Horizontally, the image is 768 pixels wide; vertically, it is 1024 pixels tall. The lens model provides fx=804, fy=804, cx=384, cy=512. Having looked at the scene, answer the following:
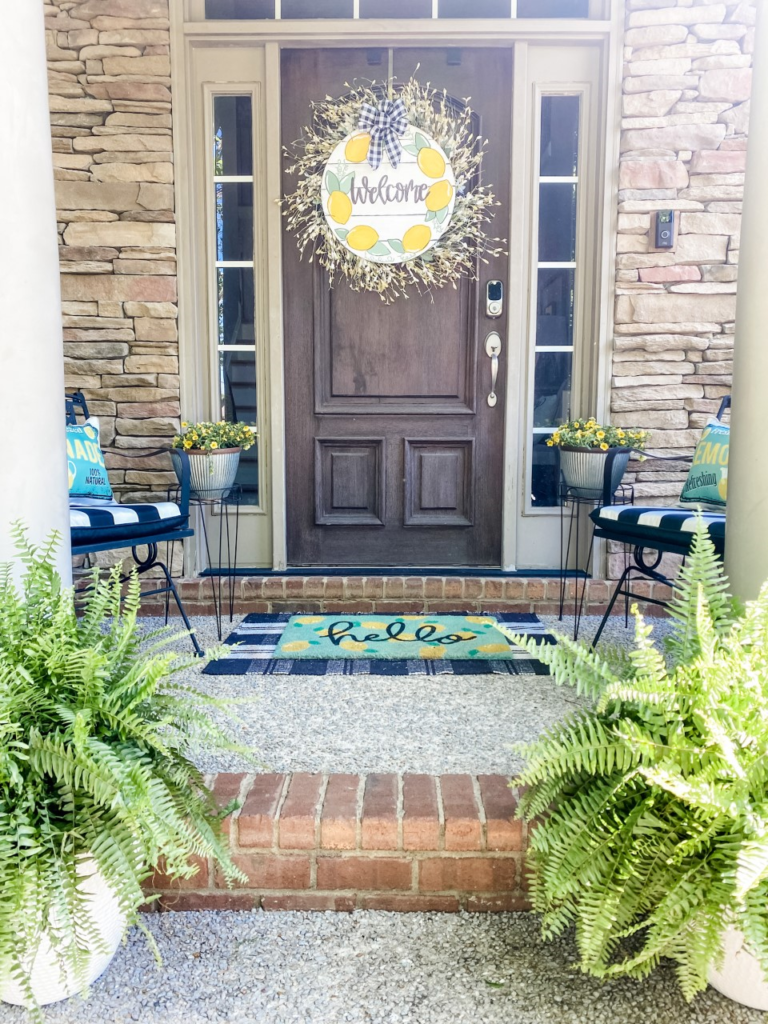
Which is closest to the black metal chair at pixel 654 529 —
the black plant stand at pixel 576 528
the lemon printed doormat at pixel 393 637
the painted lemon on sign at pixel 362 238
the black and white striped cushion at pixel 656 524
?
the black and white striped cushion at pixel 656 524

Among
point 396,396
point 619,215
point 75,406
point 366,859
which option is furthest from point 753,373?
point 75,406

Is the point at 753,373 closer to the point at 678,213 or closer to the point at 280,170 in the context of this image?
the point at 678,213

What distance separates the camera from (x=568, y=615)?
3143 mm

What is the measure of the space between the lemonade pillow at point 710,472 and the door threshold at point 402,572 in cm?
65

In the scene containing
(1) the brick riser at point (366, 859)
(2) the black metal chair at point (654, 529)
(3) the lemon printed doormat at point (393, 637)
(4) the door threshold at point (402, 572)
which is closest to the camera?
(1) the brick riser at point (366, 859)

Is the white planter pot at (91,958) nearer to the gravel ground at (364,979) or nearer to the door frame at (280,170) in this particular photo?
the gravel ground at (364,979)

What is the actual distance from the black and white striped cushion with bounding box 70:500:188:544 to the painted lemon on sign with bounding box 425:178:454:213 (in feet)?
5.27

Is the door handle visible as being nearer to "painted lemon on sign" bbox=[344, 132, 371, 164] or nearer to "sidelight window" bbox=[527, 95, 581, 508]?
"sidelight window" bbox=[527, 95, 581, 508]

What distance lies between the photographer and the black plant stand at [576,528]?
3.06 m

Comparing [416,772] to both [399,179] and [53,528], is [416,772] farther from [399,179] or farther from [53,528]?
[399,179]

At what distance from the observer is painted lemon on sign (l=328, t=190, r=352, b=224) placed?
127 inches

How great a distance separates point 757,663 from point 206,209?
2.88 metres

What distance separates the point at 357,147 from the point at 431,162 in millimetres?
302

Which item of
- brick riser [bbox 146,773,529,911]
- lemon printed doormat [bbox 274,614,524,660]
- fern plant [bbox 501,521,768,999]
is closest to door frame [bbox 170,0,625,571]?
lemon printed doormat [bbox 274,614,524,660]
